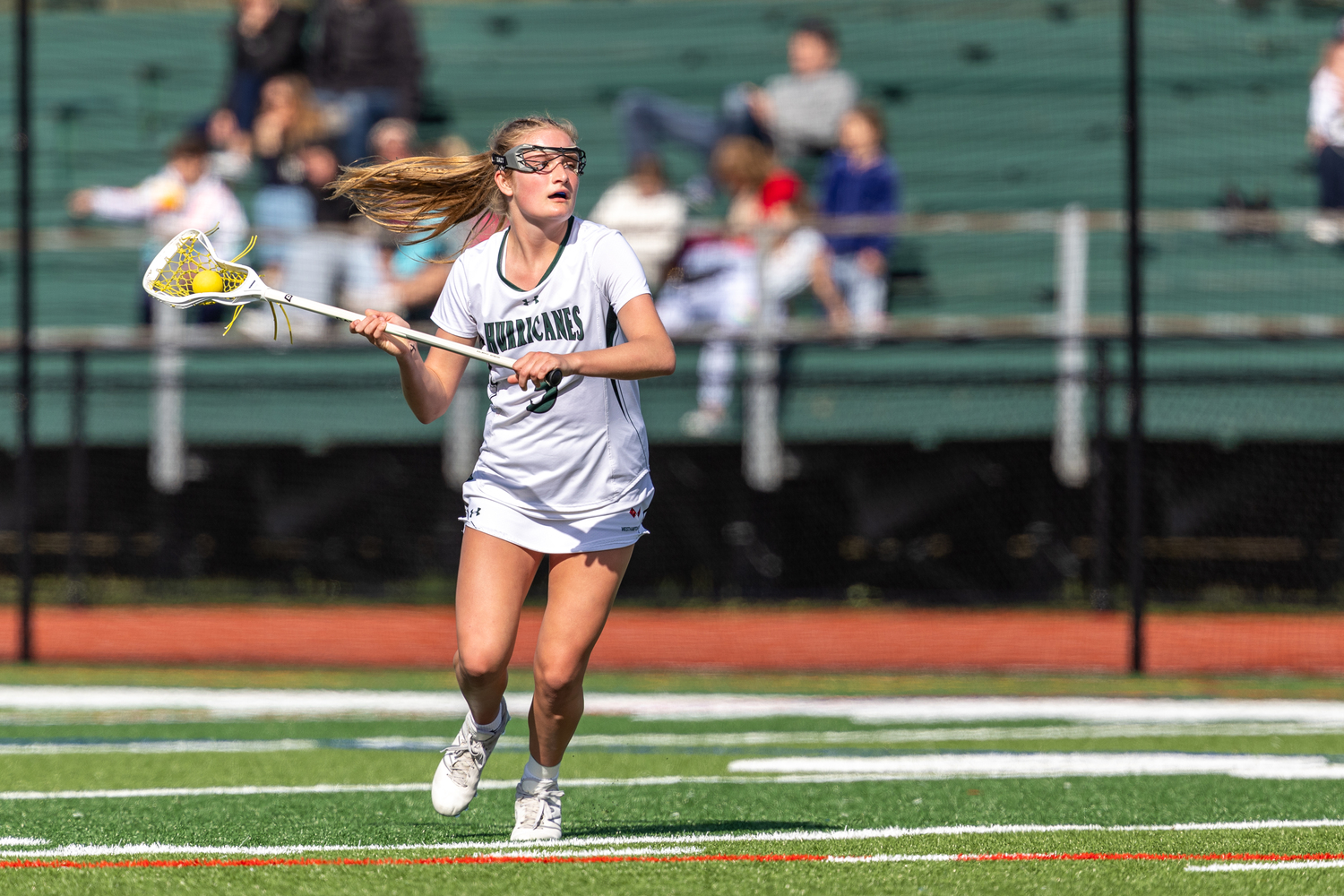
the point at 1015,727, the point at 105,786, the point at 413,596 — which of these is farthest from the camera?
the point at 413,596

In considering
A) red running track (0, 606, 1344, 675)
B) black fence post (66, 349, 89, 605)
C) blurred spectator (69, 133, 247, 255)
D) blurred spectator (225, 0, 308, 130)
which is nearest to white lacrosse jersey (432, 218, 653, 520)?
red running track (0, 606, 1344, 675)

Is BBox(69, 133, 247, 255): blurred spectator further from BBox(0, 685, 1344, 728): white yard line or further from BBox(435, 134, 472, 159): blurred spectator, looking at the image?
BBox(0, 685, 1344, 728): white yard line

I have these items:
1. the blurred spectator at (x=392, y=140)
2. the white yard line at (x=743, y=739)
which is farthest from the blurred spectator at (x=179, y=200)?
the white yard line at (x=743, y=739)

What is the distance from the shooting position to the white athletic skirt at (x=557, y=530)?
18.5 feet

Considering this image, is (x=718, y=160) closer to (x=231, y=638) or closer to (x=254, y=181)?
(x=254, y=181)

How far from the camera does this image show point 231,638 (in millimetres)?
13516

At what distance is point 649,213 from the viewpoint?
15.6 m

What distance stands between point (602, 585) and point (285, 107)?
11558 mm

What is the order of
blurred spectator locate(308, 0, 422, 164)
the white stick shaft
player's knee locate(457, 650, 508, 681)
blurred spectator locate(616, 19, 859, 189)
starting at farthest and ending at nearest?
blurred spectator locate(308, 0, 422, 164) → blurred spectator locate(616, 19, 859, 189) → player's knee locate(457, 650, 508, 681) → the white stick shaft

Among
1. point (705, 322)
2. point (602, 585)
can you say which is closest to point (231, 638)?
point (705, 322)

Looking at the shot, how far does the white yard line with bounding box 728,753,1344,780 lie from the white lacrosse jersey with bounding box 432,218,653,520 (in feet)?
7.73

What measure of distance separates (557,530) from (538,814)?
848 mm

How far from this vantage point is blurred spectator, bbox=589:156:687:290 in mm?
15289

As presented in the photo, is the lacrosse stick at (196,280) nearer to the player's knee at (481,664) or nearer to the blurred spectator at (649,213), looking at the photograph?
the player's knee at (481,664)
